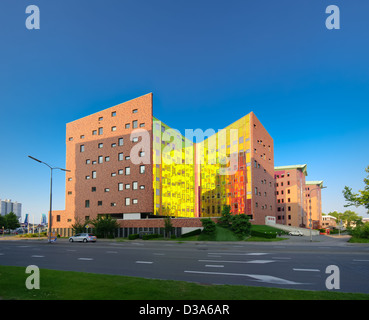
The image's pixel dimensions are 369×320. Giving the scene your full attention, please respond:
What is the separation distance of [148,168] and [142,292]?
44.7 metres

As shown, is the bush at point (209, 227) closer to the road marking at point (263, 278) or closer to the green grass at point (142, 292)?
the road marking at point (263, 278)

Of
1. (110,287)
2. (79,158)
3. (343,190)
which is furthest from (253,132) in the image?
(110,287)

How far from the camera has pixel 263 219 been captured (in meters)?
63.3

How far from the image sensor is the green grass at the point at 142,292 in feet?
23.8

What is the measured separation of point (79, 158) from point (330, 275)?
58.8 m

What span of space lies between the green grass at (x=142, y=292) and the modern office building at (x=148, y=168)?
42.7m

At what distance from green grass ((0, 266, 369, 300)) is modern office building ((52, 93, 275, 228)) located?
42.7 m

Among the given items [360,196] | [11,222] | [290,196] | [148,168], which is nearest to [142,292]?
[360,196]

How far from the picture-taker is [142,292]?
7.73m

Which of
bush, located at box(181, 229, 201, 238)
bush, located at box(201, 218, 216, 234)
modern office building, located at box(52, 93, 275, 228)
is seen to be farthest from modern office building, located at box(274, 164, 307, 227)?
bush, located at box(201, 218, 216, 234)

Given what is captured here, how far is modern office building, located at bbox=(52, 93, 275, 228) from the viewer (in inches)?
2095

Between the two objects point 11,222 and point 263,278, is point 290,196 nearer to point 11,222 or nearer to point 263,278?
point 263,278

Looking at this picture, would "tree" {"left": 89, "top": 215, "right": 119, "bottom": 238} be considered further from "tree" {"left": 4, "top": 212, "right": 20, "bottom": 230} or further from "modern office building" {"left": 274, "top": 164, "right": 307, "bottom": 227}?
"modern office building" {"left": 274, "top": 164, "right": 307, "bottom": 227}
